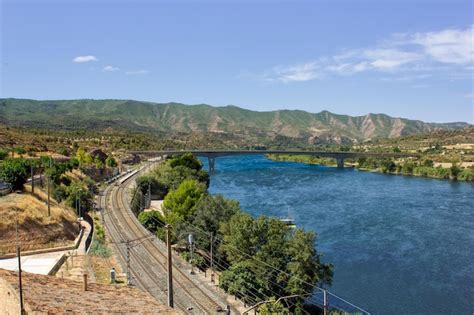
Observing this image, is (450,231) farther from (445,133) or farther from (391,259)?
(445,133)

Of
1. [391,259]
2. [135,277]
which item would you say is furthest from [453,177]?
[135,277]

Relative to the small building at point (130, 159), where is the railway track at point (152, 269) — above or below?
below

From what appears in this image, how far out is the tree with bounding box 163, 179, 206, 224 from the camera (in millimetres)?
37375

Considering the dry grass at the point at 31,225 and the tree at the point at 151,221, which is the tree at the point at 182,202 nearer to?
the tree at the point at 151,221

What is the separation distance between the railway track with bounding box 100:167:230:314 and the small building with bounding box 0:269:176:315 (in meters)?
5.60

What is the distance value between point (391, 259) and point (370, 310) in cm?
920

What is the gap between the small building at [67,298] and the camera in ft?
37.0

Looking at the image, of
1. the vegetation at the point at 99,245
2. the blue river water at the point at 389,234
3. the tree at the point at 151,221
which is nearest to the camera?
the vegetation at the point at 99,245

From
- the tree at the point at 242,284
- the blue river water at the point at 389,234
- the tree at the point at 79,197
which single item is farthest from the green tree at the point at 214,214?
the tree at the point at 79,197

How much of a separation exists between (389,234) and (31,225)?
95.4ft

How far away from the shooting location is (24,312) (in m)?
10.7

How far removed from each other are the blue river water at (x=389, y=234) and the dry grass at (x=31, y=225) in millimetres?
16901

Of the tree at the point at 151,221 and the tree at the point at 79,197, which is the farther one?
the tree at the point at 151,221

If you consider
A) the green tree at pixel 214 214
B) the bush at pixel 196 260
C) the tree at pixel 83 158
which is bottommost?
the bush at pixel 196 260
